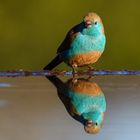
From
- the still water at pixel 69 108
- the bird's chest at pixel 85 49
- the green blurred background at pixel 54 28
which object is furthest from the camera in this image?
the green blurred background at pixel 54 28

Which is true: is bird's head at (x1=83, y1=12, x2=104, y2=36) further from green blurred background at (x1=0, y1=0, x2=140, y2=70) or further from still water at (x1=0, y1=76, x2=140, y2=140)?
green blurred background at (x1=0, y1=0, x2=140, y2=70)

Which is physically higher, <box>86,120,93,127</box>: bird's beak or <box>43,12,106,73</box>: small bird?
<box>86,120,93,127</box>: bird's beak

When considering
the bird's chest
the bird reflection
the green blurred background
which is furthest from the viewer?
the green blurred background

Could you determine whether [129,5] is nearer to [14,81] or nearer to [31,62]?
[31,62]

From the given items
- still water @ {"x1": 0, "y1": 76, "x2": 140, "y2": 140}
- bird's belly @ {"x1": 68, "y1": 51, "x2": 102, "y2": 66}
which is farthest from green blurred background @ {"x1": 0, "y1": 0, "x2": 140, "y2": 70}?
still water @ {"x1": 0, "y1": 76, "x2": 140, "y2": 140}

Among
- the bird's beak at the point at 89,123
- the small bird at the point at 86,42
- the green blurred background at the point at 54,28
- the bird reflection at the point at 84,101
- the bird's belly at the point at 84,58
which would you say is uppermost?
the bird's beak at the point at 89,123

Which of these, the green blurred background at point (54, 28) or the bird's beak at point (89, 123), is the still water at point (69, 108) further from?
the green blurred background at point (54, 28)

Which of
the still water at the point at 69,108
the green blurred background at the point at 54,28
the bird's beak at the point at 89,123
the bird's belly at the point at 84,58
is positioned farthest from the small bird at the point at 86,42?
the green blurred background at the point at 54,28
